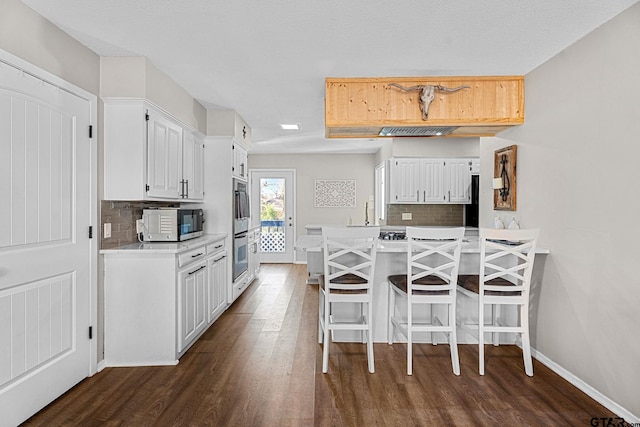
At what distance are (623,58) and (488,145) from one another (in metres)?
1.91

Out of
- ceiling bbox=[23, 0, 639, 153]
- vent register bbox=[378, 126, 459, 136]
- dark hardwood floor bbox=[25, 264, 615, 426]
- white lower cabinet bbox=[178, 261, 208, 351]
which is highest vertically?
ceiling bbox=[23, 0, 639, 153]

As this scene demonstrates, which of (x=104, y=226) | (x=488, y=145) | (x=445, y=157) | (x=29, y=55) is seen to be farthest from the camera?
(x=445, y=157)

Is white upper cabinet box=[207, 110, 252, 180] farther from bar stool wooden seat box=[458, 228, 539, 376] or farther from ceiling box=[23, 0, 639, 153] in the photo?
bar stool wooden seat box=[458, 228, 539, 376]

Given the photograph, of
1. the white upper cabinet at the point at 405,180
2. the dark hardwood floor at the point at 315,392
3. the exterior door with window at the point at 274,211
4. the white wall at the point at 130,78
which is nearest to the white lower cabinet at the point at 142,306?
the dark hardwood floor at the point at 315,392

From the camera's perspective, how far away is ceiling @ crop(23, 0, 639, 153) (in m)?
2.35

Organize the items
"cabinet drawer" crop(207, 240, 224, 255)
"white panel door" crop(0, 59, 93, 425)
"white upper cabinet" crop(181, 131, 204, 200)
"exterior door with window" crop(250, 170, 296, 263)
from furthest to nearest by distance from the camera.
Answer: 1. "exterior door with window" crop(250, 170, 296, 263)
2. "white upper cabinet" crop(181, 131, 204, 200)
3. "cabinet drawer" crop(207, 240, 224, 255)
4. "white panel door" crop(0, 59, 93, 425)

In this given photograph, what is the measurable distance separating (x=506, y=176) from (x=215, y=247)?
3.09 m

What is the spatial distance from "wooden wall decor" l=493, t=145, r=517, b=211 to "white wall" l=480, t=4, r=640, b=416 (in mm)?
220

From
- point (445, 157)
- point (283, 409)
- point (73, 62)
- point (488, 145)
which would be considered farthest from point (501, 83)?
point (73, 62)

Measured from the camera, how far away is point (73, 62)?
2.79 m

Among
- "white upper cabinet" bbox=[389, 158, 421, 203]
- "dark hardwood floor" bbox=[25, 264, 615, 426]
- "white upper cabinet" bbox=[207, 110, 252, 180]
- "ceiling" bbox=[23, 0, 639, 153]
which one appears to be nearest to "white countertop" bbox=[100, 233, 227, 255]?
"dark hardwood floor" bbox=[25, 264, 615, 426]

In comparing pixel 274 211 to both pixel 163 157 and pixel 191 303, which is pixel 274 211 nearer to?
pixel 163 157

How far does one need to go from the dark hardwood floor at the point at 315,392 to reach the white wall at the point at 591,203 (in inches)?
12.4

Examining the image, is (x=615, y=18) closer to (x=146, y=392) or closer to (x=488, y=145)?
(x=488, y=145)
